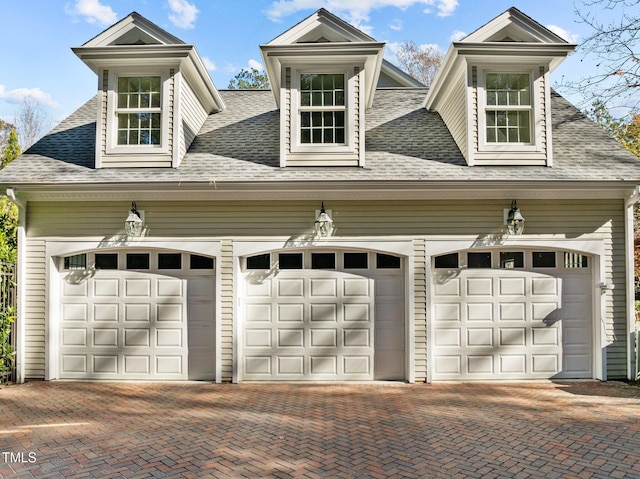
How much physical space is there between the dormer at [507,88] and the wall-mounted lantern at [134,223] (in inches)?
227

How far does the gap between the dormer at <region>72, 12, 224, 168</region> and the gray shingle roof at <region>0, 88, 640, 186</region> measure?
1.11ft

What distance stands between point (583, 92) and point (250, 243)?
8865mm

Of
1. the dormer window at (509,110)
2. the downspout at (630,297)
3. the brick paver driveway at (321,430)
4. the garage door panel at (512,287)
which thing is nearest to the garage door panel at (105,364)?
the brick paver driveway at (321,430)

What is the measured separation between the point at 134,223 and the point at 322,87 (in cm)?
406

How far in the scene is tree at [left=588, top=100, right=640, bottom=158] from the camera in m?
15.2

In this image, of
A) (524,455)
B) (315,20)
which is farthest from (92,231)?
(524,455)

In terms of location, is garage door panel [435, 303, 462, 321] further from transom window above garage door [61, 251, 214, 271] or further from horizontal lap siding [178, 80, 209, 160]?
horizontal lap siding [178, 80, 209, 160]

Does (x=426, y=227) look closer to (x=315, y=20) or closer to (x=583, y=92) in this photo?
(x=315, y=20)

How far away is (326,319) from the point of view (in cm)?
732

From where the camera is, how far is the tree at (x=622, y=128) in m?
15.2

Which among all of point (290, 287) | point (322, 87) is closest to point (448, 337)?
point (290, 287)

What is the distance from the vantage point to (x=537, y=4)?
881 centimetres

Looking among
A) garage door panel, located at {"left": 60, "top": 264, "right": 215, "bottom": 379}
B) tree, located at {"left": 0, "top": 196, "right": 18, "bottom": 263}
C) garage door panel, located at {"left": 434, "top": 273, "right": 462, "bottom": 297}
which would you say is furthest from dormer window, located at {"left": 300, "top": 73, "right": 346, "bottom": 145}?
tree, located at {"left": 0, "top": 196, "right": 18, "bottom": 263}

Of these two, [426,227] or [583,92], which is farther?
[583,92]
